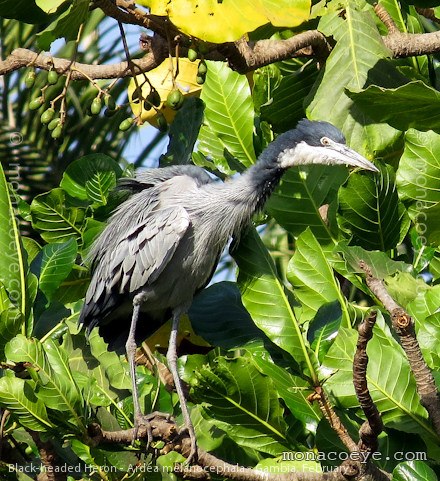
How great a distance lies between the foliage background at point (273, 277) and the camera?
266 cm

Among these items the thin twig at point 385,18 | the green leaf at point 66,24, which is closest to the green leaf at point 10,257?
the green leaf at point 66,24

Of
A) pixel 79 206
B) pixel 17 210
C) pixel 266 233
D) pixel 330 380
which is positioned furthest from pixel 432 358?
pixel 266 233

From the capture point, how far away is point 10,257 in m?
3.05

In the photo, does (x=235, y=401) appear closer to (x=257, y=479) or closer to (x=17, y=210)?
(x=257, y=479)

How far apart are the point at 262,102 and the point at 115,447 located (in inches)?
59.2

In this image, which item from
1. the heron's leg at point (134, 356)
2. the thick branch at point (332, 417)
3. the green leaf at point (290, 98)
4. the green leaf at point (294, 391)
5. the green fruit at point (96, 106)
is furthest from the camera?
the green leaf at point (290, 98)

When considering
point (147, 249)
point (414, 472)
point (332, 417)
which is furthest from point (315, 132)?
point (414, 472)

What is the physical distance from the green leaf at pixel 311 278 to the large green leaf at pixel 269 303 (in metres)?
0.06

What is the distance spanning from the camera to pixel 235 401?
2.72m

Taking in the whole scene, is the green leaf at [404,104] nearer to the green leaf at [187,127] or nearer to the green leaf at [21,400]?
the green leaf at [187,127]

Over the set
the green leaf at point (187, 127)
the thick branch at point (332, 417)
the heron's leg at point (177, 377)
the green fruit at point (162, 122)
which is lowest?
the heron's leg at point (177, 377)

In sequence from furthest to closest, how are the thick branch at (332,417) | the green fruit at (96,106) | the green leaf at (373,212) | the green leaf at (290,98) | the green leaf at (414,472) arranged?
the green leaf at (290,98)
the green fruit at (96,106)
the green leaf at (373,212)
the thick branch at (332,417)
the green leaf at (414,472)

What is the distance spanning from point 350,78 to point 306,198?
439mm

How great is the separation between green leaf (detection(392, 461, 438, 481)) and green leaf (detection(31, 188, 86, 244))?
5.17ft
